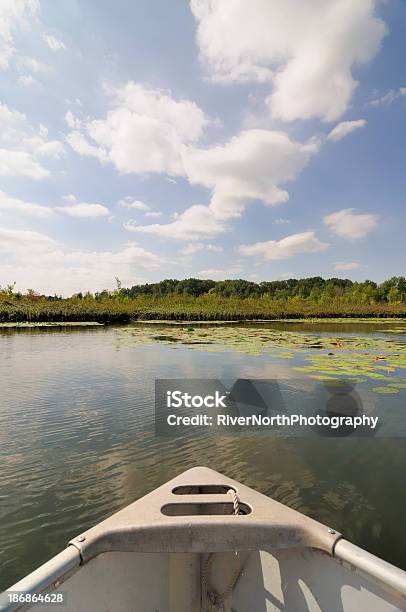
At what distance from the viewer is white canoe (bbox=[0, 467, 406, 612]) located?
1.12m

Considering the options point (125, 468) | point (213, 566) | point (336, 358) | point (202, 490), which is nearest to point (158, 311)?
point (336, 358)

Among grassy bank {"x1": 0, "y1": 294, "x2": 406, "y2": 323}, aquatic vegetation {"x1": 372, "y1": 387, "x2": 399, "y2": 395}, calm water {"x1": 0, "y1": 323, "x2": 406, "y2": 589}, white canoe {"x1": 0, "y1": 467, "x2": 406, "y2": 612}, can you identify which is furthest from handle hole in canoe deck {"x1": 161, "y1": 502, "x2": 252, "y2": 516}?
grassy bank {"x1": 0, "y1": 294, "x2": 406, "y2": 323}

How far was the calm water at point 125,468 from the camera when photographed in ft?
6.66

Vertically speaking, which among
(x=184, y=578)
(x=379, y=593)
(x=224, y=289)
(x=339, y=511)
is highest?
(x=224, y=289)

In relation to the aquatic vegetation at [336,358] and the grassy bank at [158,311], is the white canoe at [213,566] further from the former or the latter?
the grassy bank at [158,311]

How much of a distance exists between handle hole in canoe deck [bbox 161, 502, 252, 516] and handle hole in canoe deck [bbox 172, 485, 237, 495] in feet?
0.28

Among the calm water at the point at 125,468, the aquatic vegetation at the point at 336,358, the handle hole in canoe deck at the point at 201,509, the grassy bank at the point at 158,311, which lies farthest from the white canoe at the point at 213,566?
the grassy bank at the point at 158,311

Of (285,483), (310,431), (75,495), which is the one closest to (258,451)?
(285,483)

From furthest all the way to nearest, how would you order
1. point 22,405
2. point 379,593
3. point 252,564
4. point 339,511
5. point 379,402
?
point 379,402
point 22,405
point 339,511
point 252,564
point 379,593

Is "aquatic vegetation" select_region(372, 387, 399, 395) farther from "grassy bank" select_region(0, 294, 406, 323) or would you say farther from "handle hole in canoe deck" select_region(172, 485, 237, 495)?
"grassy bank" select_region(0, 294, 406, 323)

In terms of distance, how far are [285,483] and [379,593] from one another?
153cm

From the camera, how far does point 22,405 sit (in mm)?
4223

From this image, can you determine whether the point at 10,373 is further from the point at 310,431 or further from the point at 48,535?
the point at 310,431

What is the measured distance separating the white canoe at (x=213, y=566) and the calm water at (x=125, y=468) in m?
0.77
